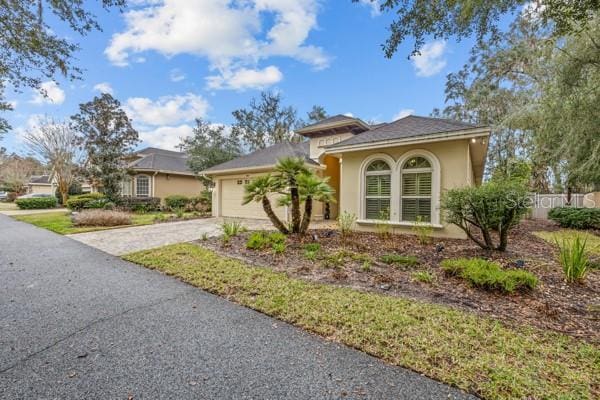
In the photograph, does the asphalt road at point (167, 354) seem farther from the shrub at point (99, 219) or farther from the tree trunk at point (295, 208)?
the shrub at point (99, 219)

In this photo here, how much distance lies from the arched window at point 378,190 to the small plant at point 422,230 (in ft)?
3.29

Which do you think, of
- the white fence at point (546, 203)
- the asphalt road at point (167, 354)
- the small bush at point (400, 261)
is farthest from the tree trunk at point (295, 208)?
the white fence at point (546, 203)

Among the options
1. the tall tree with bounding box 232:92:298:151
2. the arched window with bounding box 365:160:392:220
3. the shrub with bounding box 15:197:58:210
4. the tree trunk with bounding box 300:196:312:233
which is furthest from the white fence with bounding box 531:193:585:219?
the shrub with bounding box 15:197:58:210

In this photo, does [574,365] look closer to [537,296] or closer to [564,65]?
[537,296]

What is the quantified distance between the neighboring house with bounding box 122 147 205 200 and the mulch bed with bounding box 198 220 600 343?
1413 centimetres

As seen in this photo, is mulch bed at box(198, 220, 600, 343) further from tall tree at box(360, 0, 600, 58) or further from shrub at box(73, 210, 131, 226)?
shrub at box(73, 210, 131, 226)

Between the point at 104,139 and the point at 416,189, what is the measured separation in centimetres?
1819

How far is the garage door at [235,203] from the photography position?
13703 mm

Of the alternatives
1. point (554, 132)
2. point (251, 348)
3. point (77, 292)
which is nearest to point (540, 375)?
point (251, 348)

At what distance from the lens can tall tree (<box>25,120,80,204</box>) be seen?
20188 millimetres

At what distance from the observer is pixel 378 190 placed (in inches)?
352

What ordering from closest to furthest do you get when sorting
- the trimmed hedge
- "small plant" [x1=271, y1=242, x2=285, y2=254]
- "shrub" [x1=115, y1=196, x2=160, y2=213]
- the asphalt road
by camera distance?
1. the asphalt road
2. "small plant" [x1=271, y1=242, x2=285, y2=254]
3. the trimmed hedge
4. "shrub" [x1=115, y1=196, x2=160, y2=213]

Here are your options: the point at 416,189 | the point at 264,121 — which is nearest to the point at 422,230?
the point at 416,189

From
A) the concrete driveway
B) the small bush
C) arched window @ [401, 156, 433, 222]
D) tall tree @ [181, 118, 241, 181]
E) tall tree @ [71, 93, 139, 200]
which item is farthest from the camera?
tall tree @ [181, 118, 241, 181]
